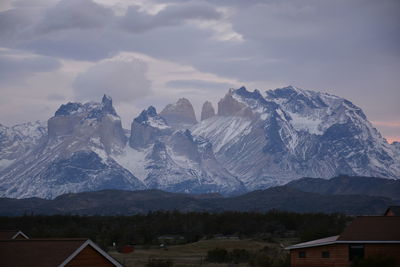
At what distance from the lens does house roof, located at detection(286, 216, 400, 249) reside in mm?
A: 57594

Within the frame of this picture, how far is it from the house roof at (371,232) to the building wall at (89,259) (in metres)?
26.4

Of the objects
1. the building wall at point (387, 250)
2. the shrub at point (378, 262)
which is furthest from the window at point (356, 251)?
the shrub at point (378, 262)

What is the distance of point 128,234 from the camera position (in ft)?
348

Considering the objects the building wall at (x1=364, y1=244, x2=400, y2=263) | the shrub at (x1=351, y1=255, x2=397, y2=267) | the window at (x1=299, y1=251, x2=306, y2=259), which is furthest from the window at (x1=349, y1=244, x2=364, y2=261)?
the window at (x1=299, y1=251, x2=306, y2=259)

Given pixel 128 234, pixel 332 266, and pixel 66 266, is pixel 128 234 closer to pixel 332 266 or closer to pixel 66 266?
pixel 332 266

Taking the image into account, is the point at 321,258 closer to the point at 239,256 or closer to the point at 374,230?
the point at 374,230

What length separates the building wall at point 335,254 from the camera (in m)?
57.2

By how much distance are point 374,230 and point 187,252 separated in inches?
1266

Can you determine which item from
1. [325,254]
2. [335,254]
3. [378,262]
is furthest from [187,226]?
[378,262]

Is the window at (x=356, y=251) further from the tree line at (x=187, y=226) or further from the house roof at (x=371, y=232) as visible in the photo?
the tree line at (x=187, y=226)

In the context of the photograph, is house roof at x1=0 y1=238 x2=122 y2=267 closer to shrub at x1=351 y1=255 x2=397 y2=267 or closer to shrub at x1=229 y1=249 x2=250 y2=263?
shrub at x1=351 y1=255 x2=397 y2=267

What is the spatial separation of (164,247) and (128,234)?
1294cm

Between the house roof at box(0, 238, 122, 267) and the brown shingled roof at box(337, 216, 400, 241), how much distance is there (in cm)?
2758

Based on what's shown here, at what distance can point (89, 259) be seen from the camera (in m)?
35.1
